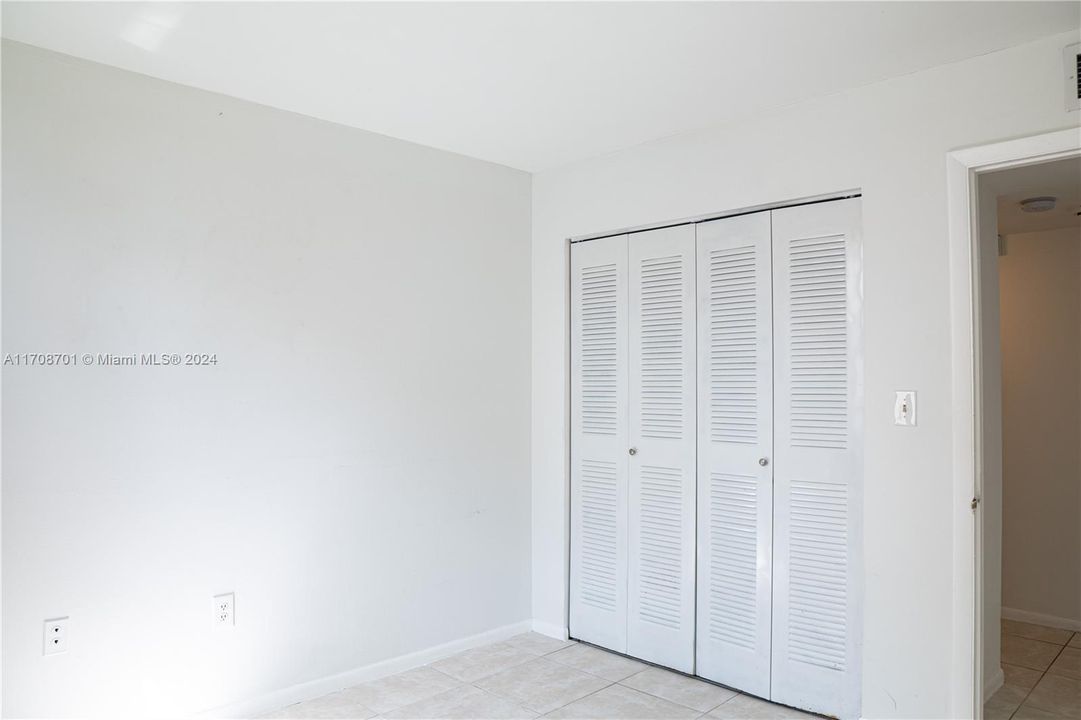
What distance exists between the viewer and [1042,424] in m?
4.29

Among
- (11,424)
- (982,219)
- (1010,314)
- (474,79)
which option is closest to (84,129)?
(11,424)

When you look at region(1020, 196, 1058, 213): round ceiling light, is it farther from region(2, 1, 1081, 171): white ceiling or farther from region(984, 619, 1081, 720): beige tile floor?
region(984, 619, 1081, 720): beige tile floor

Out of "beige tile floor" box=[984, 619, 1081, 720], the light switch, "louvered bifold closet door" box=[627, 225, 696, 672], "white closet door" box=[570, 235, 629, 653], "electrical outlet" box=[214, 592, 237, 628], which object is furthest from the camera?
"white closet door" box=[570, 235, 629, 653]

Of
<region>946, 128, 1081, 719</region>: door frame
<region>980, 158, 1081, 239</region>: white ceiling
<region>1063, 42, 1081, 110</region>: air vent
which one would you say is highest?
<region>1063, 42, 1081, 110</region>: air vent

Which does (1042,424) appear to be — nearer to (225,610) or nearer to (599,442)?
(599,442)

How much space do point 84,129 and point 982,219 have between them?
3456 millimetres

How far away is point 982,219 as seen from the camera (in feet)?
10.4

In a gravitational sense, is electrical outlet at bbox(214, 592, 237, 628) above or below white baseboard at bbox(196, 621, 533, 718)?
above

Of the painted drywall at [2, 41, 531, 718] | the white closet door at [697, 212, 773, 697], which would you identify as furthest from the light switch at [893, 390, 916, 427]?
the painted drywall at [2, 41, 531, 718]

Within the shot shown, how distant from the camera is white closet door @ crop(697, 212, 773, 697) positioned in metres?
3.18

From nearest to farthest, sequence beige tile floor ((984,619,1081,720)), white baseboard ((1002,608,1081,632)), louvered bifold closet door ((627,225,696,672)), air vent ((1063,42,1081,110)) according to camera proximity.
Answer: air vent ((1063,42,1081,110)) → beige tile floor ((984,619,1081,720)) → louvered bifold closet door ((627,225,696,672)) → white baseboard ((1002,608,1081,632))

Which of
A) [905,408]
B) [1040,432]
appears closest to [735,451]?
[905,408]

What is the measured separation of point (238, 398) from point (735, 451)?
205 cm

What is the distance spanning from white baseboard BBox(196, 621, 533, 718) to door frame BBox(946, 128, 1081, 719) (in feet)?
6.81
